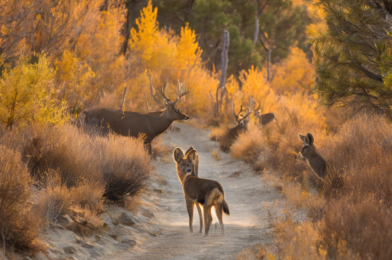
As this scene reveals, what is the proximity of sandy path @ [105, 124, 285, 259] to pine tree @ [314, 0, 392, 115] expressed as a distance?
3.08m

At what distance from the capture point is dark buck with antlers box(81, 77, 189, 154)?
13891 mm

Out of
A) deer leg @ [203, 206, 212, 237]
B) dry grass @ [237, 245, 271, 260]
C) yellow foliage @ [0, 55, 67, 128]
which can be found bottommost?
dry grass @ [237, 245, 271, 260]

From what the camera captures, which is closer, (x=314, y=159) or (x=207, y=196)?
(x=207, y=196)

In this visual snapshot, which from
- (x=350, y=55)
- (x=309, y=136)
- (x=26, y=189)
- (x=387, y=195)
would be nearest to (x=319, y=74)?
(x=350, y=55)

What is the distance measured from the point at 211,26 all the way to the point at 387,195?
33.3m

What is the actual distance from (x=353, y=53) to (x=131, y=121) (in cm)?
661

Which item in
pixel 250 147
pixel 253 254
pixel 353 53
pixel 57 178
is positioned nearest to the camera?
pixel 253 254

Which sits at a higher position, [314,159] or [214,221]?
[314,159]

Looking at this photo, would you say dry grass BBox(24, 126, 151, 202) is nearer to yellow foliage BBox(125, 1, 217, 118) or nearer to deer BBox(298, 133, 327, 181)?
deer BBox(298, 133, 327, 181)

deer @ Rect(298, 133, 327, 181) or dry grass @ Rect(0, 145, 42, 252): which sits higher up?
deer @ Rect(298, 133, 327, 181)

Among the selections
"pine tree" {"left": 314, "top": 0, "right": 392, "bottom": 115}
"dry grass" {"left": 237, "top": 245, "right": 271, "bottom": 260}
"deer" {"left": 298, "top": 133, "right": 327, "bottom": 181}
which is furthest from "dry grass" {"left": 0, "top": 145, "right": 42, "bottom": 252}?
"pine tree" {"left": 314, "top": 0, "right": 392, "bottom": 115}

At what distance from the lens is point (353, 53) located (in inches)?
439

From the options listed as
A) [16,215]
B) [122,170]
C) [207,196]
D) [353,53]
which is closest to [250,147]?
[353,53]

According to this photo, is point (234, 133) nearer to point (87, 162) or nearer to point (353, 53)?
point (353, 53)
